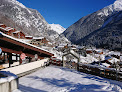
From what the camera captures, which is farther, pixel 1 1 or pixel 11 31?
pixel 1 1

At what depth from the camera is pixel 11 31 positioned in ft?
143

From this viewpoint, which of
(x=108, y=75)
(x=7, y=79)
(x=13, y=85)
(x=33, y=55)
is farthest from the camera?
(x=33, y=55)

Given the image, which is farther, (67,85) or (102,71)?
(102,71)

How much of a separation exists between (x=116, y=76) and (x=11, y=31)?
4433 centimetres

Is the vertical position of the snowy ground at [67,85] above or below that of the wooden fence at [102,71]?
below

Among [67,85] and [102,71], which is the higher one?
[102,71]

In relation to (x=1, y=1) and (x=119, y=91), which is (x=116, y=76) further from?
(x=1, y=1)

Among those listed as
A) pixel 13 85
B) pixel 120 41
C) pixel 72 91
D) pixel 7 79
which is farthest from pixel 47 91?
pixel 120 41

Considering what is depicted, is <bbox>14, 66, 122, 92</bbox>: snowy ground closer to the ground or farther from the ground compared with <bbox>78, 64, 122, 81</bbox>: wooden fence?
closer to the ground

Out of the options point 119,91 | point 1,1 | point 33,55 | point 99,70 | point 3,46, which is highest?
point 1,1

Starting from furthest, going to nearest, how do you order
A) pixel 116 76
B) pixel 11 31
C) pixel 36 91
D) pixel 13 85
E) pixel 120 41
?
pixel 120 41, pixel 11 31, pixel 116 76, pixel 36 91, pixel 13 85

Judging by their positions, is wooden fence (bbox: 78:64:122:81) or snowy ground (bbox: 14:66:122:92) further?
wooden fence (bbox: 78:64:122:81)

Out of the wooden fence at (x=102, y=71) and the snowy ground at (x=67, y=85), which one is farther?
the wooden fence at (x=102, y=71)

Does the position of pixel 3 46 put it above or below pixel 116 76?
above
